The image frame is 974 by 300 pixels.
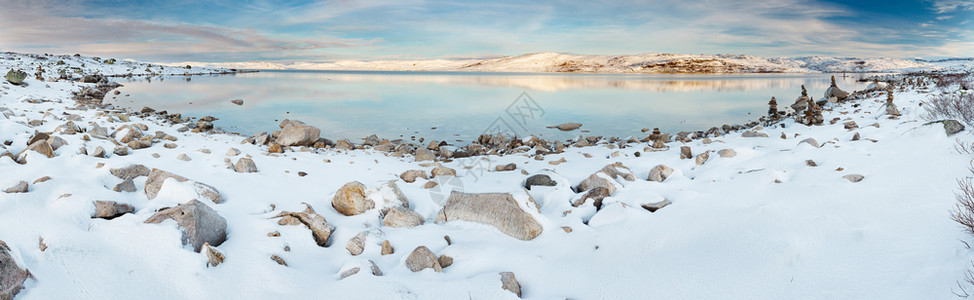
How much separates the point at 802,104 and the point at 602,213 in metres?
22.6

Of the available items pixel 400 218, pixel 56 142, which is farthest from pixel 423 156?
pixel 56 142

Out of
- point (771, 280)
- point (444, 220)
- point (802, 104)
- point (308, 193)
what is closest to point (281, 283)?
point (444, 220)

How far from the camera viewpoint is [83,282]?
320 cm

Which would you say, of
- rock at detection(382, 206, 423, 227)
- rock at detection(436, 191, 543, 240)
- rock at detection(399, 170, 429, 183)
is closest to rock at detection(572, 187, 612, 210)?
rock at detection(436, 191, 543, 240)

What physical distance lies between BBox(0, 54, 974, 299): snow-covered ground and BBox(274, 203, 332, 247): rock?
94mm

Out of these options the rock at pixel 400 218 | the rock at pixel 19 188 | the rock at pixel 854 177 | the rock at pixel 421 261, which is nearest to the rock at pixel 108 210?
the rock at pixel 19 188

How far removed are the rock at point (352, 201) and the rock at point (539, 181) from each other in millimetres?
2516

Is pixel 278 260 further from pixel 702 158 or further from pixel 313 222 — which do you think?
pixel 702 158

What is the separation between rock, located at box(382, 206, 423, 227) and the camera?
17.3 ft

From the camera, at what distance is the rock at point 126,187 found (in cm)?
525

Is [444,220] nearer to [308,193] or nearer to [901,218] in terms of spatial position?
[308,193]

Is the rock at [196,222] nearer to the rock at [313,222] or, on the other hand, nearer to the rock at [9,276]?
the rock at [313,222]

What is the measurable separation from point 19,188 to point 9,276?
238cm

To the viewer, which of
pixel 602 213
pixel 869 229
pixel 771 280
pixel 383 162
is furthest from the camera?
pixel 383 162
